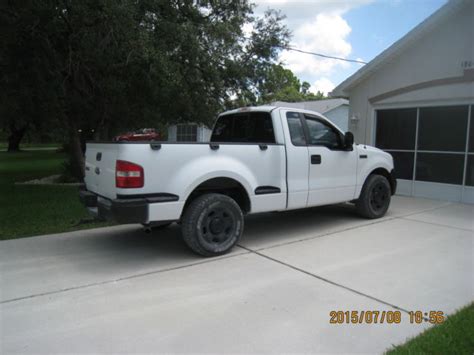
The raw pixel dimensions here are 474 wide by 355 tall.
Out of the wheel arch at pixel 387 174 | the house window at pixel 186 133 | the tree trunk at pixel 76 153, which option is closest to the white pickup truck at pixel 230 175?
the wheel arch at pixel 387 174

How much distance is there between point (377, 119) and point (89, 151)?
27.4 feet

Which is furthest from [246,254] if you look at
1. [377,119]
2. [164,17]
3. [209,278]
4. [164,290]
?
[377,119]

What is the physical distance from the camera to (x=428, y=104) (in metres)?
9.51

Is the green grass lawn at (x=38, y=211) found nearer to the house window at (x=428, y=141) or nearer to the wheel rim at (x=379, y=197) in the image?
the wheel rim at (x=379, y=197)

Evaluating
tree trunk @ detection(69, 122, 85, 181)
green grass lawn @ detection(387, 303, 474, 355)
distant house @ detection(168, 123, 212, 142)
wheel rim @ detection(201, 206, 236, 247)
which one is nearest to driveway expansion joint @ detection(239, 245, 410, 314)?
green grass lawn @ detection(387, 303, 474, 355)

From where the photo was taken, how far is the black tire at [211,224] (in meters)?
4.79

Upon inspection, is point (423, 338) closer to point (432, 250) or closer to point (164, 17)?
point (432, 250)

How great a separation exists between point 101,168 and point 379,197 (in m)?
5.11

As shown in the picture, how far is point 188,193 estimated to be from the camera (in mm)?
4684

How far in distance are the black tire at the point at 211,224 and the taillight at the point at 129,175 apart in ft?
2.66

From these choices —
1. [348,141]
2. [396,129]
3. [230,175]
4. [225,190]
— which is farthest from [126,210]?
[396,129]

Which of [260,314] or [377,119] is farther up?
[377,119]

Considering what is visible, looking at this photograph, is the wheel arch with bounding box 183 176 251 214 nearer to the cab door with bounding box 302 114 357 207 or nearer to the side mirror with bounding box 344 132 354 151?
the cab door with bounding box 302 114 357 207

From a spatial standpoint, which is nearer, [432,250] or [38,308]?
[38,308]
